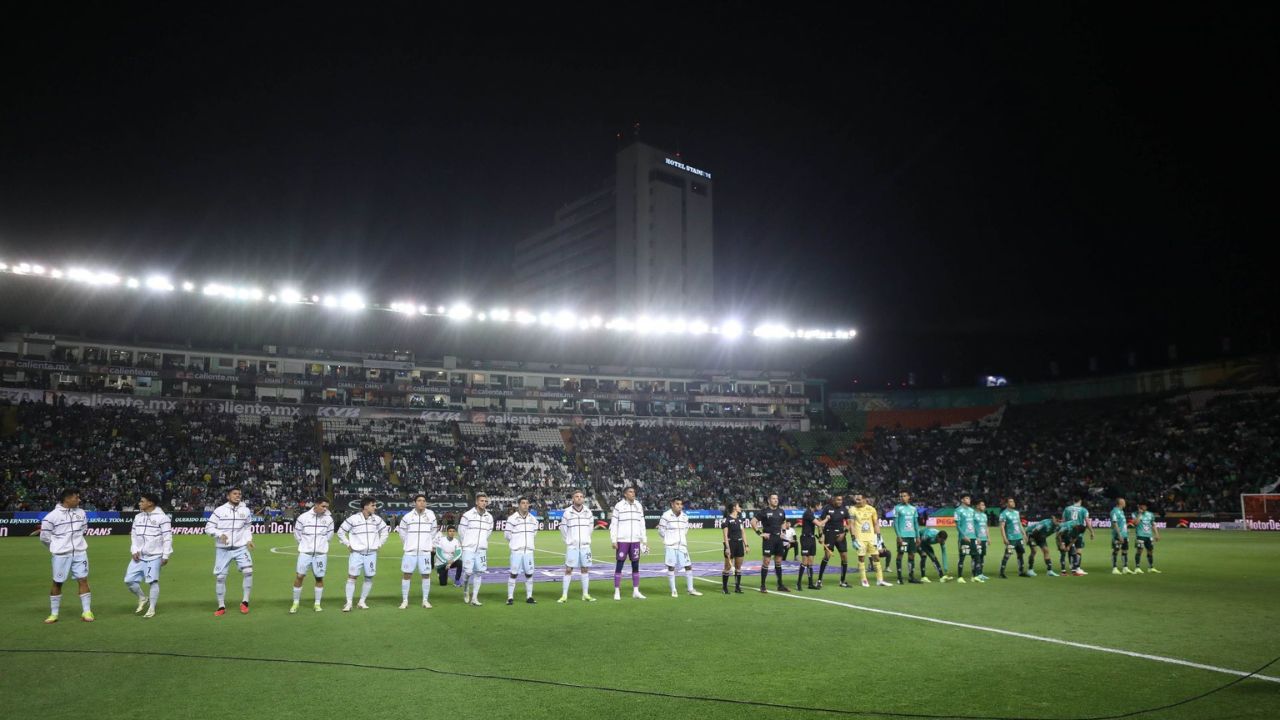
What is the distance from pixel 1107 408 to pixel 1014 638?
56.1 metres

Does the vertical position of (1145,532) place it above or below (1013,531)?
below

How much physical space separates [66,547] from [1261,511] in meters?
50.2

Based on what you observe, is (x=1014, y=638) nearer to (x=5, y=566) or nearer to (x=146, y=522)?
(x=146, y=522)

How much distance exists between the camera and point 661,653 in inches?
416

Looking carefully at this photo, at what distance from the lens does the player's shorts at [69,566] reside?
13.4 m

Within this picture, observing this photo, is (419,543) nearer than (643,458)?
Yes

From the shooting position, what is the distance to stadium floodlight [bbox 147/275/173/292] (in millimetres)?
44375

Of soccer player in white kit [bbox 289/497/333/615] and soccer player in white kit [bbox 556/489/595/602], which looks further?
soccer player in white kit [bbox 556/489/595/602]

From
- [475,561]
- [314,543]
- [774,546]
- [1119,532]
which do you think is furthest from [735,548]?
[1119,532]

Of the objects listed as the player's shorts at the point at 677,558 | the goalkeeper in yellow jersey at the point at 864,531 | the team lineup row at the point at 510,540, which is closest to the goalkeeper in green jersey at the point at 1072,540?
the team lineup row at the point at 510,540

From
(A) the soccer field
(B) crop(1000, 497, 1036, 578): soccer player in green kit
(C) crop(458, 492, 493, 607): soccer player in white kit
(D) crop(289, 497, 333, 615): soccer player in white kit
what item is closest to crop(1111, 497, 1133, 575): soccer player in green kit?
(B) crop(1000, 497, 1036, 578): soccer player in green kit

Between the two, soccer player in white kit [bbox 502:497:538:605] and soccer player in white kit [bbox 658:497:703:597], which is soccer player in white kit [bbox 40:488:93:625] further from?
soccer player in white kit [bbox 658:497:703:597]

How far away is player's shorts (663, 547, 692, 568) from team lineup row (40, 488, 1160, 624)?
0.03 metres

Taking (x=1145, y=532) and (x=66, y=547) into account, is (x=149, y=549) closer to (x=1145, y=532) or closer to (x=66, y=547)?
(x=66, y=547)
